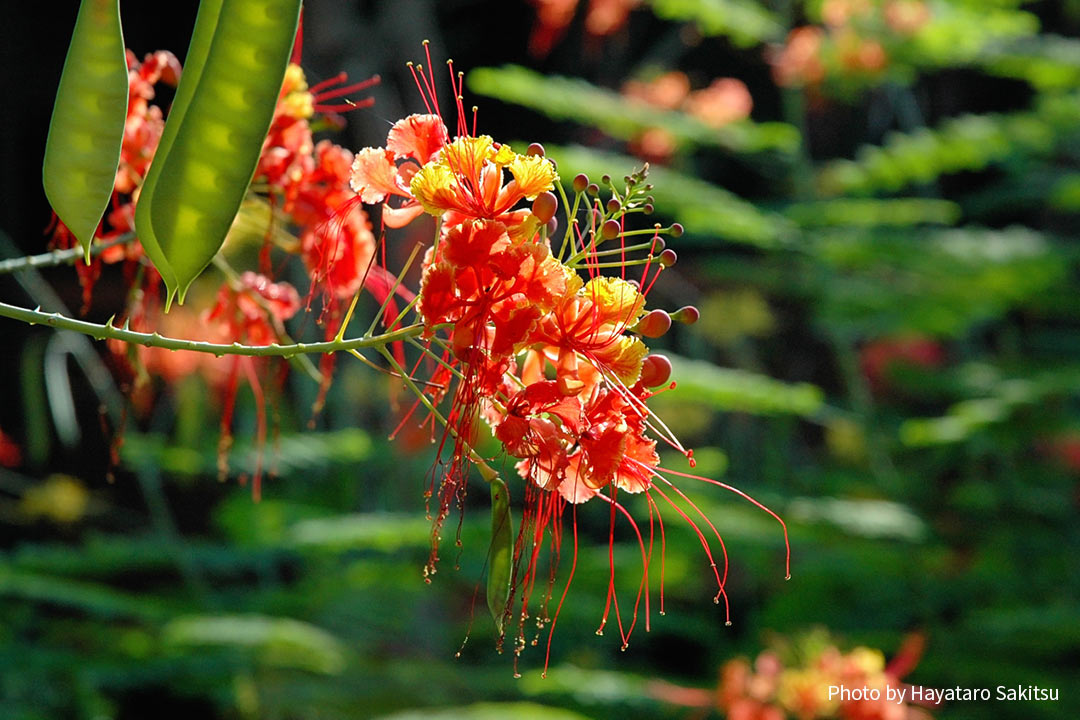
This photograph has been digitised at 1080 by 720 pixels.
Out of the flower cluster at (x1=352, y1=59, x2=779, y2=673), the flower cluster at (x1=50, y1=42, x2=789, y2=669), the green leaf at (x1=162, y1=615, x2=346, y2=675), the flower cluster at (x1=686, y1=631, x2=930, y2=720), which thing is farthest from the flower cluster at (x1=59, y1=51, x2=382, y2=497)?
the green leaf at (x1=162, y1=615, x2=346, y2=675)

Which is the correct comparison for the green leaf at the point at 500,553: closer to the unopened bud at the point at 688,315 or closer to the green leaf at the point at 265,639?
the unopened bud at the point at 688,315

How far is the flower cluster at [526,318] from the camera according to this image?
59 centimetres

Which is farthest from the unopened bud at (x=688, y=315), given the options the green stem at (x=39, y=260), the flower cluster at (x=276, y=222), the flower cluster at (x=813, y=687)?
the flower cluster at (x=813, y=687)

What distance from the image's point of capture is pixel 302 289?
3867mm

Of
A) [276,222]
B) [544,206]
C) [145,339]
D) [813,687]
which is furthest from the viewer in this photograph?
[813,687]

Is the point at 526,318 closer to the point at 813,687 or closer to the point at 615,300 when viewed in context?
the point at 615,300

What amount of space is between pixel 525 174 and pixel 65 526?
11.0 feet

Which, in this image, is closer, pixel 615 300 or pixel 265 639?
pixel 615 300

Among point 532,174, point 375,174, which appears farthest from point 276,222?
point 532,174

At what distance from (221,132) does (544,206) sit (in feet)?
0.60

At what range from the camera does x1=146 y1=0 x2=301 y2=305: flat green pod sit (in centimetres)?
53

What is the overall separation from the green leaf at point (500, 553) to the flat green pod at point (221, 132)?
0.73 feet

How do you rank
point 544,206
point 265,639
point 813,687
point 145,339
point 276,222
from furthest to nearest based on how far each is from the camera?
point 265,639 < point 813,687 < point 276,222 < point 544,206 < point 145,339

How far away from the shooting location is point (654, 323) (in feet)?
2.13
